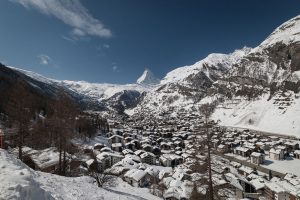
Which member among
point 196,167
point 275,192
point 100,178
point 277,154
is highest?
point 196,167

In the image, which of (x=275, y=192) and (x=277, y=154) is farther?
(x=277, y=154)

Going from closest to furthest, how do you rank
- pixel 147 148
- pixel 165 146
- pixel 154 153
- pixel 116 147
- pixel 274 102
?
pixel 116 147, pixel 154 153, pixel 147 148, pixel 165 146, pixel 274 102

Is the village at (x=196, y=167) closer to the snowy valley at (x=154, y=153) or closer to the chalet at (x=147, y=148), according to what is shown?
the chalet at (x=147, y=148)

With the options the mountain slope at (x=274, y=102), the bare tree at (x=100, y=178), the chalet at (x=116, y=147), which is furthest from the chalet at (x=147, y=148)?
the mountain slope at (x=274, y=102)

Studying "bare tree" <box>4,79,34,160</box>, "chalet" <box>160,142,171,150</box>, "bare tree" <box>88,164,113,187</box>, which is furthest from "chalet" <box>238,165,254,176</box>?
"bare tree" <box>4,79,34,160</box>

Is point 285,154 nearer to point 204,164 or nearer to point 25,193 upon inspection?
point 204,164

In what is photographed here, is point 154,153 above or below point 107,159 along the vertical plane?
below

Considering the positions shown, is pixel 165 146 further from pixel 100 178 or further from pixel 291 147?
pixel 100 178

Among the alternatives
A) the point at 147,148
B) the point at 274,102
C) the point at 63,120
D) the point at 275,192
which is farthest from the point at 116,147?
the point at 274,102

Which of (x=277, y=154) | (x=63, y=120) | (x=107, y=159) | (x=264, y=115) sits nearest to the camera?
(x=63, y=120)
